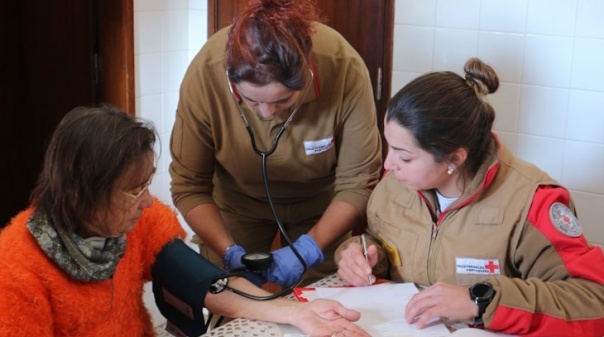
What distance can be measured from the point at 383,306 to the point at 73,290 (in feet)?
1.98

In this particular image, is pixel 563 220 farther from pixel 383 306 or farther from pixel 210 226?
pixel 210 226

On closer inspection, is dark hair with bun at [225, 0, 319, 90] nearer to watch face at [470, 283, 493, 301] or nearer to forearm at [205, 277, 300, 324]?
forearm at [205, 277, 300, 324]

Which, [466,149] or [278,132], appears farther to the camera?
[278,132]

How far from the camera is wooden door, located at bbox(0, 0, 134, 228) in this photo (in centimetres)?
276

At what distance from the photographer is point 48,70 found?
2.98 m

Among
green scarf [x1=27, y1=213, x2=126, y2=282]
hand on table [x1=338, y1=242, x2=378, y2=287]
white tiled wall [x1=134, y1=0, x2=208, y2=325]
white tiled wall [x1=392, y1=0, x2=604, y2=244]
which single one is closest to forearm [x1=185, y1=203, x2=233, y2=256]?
hand on table [x1=338, y1=242, x2=378, y2=287]

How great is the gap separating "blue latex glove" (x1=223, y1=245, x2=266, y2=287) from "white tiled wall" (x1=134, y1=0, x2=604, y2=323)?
1.09m

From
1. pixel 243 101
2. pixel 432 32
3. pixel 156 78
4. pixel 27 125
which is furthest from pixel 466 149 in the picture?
pixel 27 125

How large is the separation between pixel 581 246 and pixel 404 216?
37cm

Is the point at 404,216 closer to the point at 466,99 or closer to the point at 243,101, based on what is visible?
the point at 466,99

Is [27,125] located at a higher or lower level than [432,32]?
lower

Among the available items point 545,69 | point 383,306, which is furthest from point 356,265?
point 545,69

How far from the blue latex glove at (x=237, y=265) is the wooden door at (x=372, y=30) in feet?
3.48

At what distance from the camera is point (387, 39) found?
9.09ft
